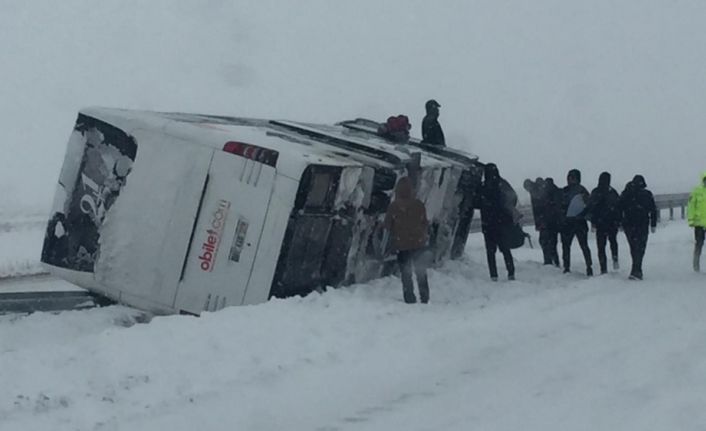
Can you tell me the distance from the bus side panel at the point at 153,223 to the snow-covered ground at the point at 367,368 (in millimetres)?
678

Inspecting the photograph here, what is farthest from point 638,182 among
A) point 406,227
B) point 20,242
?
point 20,242

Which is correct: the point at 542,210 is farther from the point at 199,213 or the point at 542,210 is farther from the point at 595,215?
the point at 199,213

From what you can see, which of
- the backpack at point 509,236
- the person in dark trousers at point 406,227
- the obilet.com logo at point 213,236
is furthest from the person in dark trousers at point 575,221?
the obilet.com logo at point 213,236

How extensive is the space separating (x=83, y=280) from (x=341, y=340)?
4030 millimetres

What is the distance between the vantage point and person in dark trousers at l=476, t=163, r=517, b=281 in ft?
51.8

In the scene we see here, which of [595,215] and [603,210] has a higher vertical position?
[603,210]

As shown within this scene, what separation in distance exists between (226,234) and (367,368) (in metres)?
3.32

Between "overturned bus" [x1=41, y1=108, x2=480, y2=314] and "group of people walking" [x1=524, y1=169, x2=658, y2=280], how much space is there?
540 cm

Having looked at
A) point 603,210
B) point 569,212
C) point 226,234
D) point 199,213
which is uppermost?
point 603,210

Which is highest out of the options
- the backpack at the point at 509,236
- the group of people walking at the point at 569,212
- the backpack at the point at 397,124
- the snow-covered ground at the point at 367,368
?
the backpack at the point at 397,124

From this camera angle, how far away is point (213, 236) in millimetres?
11219

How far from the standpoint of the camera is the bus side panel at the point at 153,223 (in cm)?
1134

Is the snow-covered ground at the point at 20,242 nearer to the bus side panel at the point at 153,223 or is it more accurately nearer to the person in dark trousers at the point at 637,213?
the bus side panel at the point at 153,223

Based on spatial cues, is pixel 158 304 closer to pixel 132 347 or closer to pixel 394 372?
pixel 132 347
